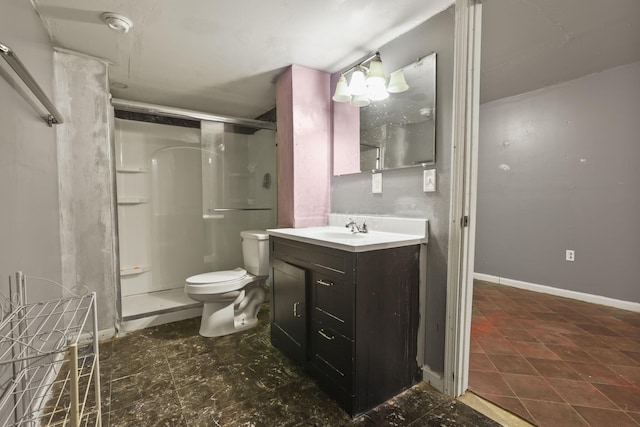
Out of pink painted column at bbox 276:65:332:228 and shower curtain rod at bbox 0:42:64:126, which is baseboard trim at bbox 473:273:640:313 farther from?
shower curtain rod at bbox 0:42:64:126

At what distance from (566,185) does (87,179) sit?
423 cm

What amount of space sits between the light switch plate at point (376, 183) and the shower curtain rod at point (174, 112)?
1.50 meters

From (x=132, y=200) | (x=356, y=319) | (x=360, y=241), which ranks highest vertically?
(x=132, y=200)

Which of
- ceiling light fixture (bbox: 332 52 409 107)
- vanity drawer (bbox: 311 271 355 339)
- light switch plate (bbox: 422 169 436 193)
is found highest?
ceiling light fixture (bbox: 332 52 409 107)

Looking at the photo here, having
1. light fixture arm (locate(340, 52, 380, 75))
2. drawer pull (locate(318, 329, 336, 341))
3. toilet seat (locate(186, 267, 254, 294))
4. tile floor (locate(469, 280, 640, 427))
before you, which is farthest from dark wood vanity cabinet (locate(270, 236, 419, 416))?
light fixture arm (locate(340, 52, 380, 75))

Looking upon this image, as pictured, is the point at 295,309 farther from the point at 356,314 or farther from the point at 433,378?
the point at 433,378

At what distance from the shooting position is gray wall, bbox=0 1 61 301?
1091 millimetres

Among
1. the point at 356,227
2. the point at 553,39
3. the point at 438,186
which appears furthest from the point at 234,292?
the point at 553,39

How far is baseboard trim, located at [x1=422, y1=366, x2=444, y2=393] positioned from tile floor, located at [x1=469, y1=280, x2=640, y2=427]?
0.57 feet

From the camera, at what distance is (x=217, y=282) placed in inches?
82.7

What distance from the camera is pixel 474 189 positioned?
144 cm

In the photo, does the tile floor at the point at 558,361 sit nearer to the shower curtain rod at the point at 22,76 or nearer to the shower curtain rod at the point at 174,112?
the shower curtain rod at the point at 22,76

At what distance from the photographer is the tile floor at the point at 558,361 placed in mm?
1384

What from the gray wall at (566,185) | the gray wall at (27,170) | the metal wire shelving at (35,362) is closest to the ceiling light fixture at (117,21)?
the gray wall at (27,170)
